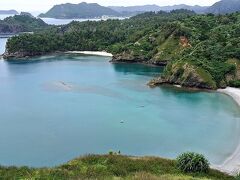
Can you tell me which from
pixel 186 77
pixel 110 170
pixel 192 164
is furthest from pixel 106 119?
pixel 110 170

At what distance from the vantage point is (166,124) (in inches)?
2402

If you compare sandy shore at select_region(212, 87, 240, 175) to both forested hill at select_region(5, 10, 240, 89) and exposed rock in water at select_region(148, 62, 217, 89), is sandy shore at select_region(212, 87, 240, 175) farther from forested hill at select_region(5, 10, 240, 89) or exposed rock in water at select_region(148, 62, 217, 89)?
forested hill at select_region(5, 10, 240, 89)

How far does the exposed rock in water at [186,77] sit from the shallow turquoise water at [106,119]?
344 centimetres

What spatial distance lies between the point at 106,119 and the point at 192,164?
2892 cm

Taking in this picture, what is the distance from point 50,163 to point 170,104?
103ft

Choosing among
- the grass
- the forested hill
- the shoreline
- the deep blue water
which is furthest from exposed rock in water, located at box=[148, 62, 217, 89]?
the grass

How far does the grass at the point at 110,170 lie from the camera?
32.2 metres

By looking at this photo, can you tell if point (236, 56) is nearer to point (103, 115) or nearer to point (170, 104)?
point (170, 104)

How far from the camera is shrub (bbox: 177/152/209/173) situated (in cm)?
3622

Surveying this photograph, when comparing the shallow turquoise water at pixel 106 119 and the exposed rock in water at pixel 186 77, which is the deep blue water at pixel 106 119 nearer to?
the shallow turquoise water at pixel 106 119

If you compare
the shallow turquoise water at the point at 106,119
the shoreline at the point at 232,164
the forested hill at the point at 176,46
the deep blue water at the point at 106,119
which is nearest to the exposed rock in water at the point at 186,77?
the forested hill at the point at 176,46

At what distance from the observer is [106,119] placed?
64.0 meters

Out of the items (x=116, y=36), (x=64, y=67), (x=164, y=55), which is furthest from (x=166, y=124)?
(x=116, y=36)

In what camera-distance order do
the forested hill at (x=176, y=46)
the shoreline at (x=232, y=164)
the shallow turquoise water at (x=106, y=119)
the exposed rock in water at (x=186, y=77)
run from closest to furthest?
1. the shoreline at (x=232, y=164)
2. the shallow turquoise water at (x=106, y=119)
3. the exposed rock in water at (x=186, y=77)
4. the forested hill at (x=176, y=46)
